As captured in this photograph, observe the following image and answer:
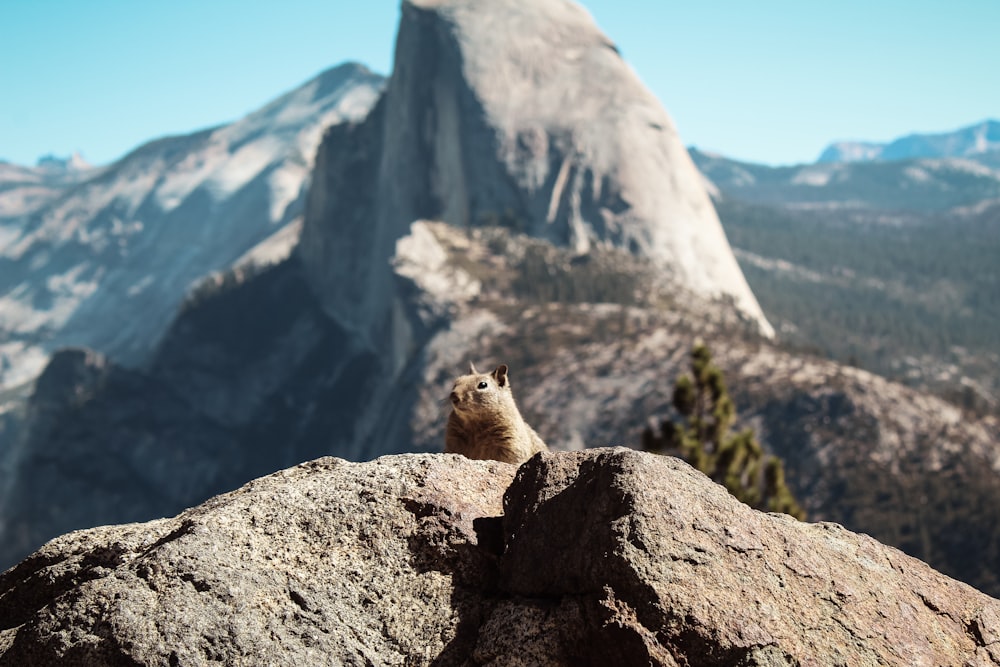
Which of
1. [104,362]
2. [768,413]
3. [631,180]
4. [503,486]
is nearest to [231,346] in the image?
[104,362]

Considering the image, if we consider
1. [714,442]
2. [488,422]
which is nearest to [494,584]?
[488,422]

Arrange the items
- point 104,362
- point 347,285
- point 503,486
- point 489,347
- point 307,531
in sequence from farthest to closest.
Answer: point 347,285, point 104,362, point 489,347, point 503,486, point 307,531

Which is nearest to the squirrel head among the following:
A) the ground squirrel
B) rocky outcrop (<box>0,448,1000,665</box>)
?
the ground squirrel

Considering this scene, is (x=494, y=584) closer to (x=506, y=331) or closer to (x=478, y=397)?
(x=478, y=397)

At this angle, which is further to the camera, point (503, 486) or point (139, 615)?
point (503, 486)

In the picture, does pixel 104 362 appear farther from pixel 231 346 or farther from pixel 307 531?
pixel 307 531

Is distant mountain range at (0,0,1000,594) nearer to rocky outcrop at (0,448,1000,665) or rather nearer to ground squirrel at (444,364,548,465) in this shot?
ground squirrel at (444,364,548,465)
